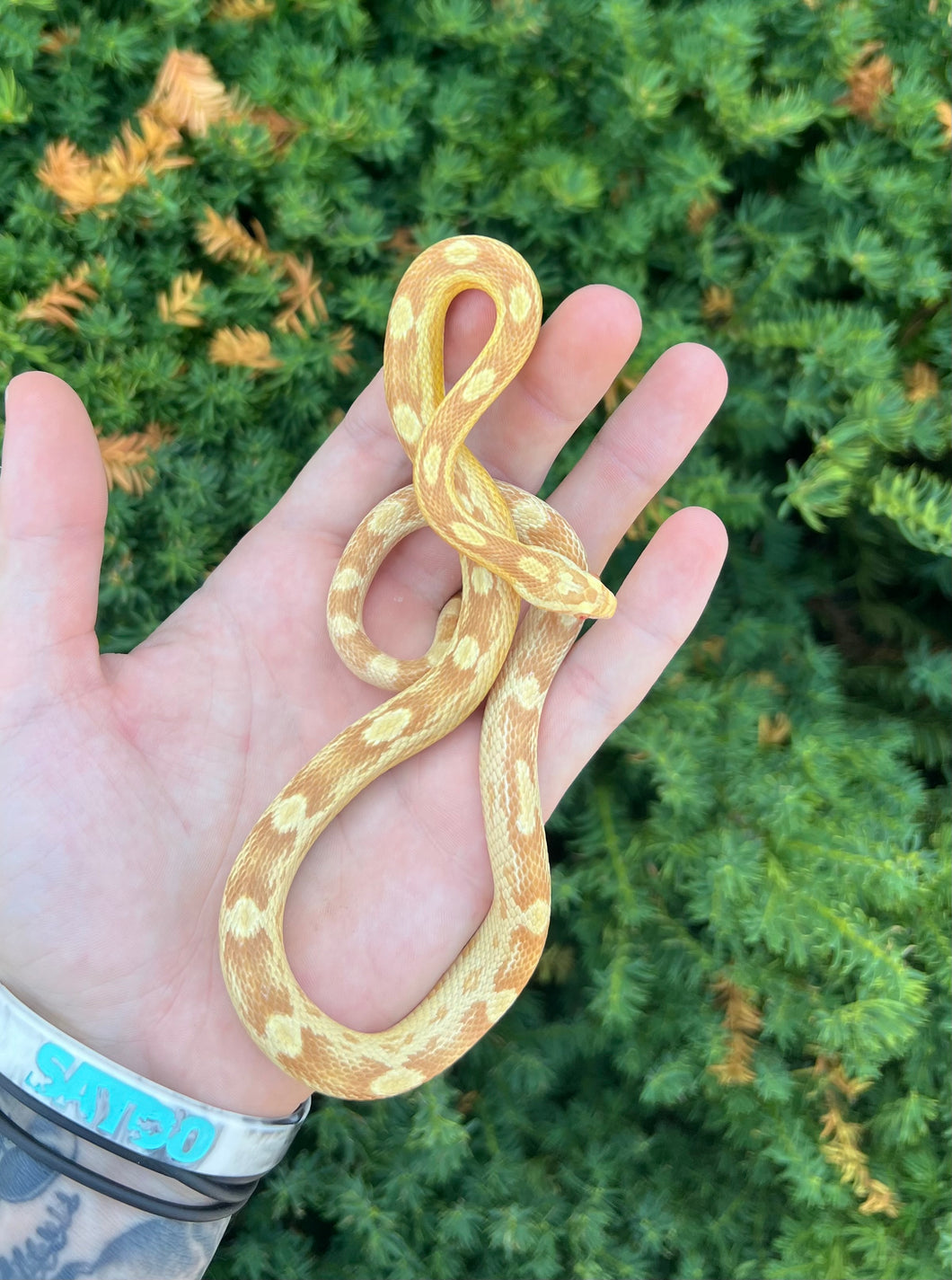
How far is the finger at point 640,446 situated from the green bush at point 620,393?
0.11 m

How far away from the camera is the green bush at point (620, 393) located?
2.05 meters

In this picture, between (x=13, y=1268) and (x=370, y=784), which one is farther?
(x=370, y=784)

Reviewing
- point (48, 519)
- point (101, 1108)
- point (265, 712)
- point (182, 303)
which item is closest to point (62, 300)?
point (182, 303)

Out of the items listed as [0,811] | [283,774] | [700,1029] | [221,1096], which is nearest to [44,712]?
[0,811]

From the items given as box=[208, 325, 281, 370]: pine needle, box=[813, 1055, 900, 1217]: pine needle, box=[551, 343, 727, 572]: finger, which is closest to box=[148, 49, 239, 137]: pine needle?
box=[208, 325, 281, 370]: pine needle

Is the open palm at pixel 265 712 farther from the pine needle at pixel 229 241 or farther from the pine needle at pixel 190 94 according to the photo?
the pine needle at pixel 190 94

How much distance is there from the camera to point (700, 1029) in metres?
2.38

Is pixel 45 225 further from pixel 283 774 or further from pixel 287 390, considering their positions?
pixel 283 774

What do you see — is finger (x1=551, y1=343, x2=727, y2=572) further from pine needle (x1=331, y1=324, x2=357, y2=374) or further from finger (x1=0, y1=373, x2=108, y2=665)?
finger (x1=0, y1=373, x2=108, y2=665)

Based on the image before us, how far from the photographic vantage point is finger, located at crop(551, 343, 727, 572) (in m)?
2.33

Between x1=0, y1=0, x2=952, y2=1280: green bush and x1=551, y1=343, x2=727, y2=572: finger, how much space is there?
0.11 meters

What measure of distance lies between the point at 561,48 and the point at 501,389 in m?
0.84

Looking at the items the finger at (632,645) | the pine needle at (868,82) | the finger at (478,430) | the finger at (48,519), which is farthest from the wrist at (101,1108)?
the pine needle at (868,82)

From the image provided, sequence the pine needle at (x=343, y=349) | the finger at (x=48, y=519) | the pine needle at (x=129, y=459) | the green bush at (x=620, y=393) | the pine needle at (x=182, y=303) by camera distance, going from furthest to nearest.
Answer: the pine needle at (x=343, y=349) < the pine needle at (x=129, y=459) < the pine needle at (x=182, y=303) < the green bush at (x=620, y=393) < the finger at (x=48, y=519)
